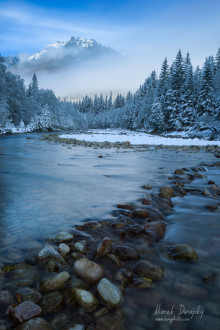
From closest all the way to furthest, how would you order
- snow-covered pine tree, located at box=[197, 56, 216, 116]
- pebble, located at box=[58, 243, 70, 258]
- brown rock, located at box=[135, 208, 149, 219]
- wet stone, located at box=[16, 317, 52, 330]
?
wet stone, located at box=[16, 317, 52, 330]
pebble, located at box=[58, 243, 70, 258]
brown rock, located at box=[135, 208, 149, 219]
snow-covered pine tree, located at box=[197, 56, 216, 116]

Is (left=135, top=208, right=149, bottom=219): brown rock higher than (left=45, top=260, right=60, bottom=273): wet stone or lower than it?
higher

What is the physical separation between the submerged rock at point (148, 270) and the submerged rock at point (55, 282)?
0.61 m

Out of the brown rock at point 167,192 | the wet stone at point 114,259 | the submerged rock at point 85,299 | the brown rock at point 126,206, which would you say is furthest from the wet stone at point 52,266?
the brown rock at point 167,192

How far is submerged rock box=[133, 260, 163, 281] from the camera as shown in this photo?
1.80m

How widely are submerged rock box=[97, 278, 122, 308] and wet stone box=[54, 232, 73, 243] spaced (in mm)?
791

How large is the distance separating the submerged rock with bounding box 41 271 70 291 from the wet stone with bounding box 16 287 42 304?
0.28 feet

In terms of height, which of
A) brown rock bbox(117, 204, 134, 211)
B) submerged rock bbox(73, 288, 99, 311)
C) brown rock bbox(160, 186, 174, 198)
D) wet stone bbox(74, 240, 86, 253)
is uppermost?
brown rock bbox(160, 186, 174, 198)

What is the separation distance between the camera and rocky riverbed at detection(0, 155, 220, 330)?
138 centimetres

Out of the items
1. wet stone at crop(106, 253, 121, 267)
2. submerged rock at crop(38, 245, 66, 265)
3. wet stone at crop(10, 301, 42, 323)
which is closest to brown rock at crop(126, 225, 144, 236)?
wet stone at crop(106, 253, 121, 267)

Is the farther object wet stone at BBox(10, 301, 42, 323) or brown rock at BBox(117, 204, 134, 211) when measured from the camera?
brown rock at BBox(117, 204, 134, 211)

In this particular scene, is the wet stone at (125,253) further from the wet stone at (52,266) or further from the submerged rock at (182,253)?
the wet stone at (52,266)

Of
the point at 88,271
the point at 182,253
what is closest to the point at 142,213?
the point at 182,253

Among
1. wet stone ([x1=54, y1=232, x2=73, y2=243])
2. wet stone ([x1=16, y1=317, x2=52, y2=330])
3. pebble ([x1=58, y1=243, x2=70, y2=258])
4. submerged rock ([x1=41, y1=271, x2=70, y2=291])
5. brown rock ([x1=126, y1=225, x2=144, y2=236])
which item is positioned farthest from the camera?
brown rock ([x1=126, y1=225, x2=144, y2=236])

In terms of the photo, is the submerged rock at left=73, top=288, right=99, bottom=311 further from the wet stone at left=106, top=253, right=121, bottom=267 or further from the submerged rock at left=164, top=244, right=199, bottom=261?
the submerged rock at left=164, top=244, right=199, bottom=261
